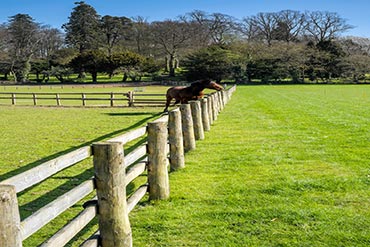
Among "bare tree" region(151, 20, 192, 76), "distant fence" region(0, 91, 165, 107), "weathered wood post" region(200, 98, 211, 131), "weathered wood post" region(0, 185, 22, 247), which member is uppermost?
"bare tree" region(151, 20, 192, 76)

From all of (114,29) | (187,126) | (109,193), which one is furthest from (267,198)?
(114,29)

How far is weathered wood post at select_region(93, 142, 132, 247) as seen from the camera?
10.8 feet

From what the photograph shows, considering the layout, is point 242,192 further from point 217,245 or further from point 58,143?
point 58,143

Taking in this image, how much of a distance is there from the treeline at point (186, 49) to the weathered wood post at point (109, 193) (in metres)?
57.2

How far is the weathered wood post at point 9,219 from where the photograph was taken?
211 cm

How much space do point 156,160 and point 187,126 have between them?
9.33 feet

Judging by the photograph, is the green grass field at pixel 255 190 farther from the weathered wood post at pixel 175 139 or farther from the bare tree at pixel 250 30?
the bare tree at pixel 250 30

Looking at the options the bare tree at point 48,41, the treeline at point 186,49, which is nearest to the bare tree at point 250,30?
the treeline at point 186,49

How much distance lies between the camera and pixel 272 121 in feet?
42.0

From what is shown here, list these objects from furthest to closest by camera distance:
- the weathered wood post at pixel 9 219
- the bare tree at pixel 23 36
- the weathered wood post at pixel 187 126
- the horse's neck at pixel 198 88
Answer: the bare tree at pixel 23 36 < the horse's neck at pixel 198 88 < the weathered wood post at pixel 187 126 < the weathered wood post at pixel 9 219

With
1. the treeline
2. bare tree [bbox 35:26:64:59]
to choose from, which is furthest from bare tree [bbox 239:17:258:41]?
bare tree [bbox 35:26:64:59]

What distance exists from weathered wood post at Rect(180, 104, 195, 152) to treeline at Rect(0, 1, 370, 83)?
52681 mm

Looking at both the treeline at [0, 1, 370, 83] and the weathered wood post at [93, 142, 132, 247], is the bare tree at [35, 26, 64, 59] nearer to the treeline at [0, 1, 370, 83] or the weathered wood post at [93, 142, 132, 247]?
the treeline at [0, 1, 370, 83]

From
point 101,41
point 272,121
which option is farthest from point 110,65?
point 272,121
